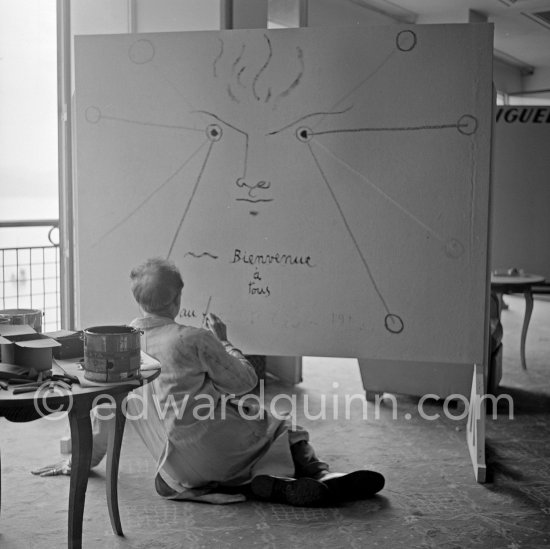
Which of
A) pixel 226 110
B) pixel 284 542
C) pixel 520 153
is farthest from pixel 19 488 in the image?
pixel 520 153

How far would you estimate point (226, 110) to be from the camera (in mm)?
3084

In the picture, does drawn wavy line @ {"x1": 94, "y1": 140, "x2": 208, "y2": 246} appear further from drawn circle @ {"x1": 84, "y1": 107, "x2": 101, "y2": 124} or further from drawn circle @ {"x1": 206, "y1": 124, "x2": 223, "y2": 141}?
drawn circle @ {"x1": 84, "y1": 107, "x2": 101, "y2": 124}

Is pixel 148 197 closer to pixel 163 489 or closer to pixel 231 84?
pixel 231 84

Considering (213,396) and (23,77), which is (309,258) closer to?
(213,396)

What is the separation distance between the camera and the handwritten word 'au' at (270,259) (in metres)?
3.06

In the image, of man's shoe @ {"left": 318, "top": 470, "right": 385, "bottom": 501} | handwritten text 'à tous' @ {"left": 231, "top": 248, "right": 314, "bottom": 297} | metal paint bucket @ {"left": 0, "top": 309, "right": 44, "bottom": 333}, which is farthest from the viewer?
handwritten text 'à tous' @ {"left": 231, "top": 248, "right": 314, "bottom": 297}

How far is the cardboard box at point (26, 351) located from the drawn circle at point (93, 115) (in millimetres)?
1382

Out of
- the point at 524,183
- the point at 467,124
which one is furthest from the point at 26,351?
the point at 524,183

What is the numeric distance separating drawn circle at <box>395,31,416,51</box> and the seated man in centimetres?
115

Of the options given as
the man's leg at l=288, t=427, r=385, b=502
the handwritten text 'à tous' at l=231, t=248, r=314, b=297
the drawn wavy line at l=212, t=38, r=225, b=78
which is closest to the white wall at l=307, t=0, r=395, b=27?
the drawn wavy line at l=212, t=38, r=225, b=78

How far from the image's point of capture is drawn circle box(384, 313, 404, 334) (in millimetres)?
3006

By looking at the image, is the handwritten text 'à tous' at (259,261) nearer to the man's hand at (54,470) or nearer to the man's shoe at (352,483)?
the man's shoe at (352,483)

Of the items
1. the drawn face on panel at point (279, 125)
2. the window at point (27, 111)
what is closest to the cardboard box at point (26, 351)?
the drawn face on panel at point (279, 125)

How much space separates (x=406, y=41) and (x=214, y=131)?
80 centimetres
